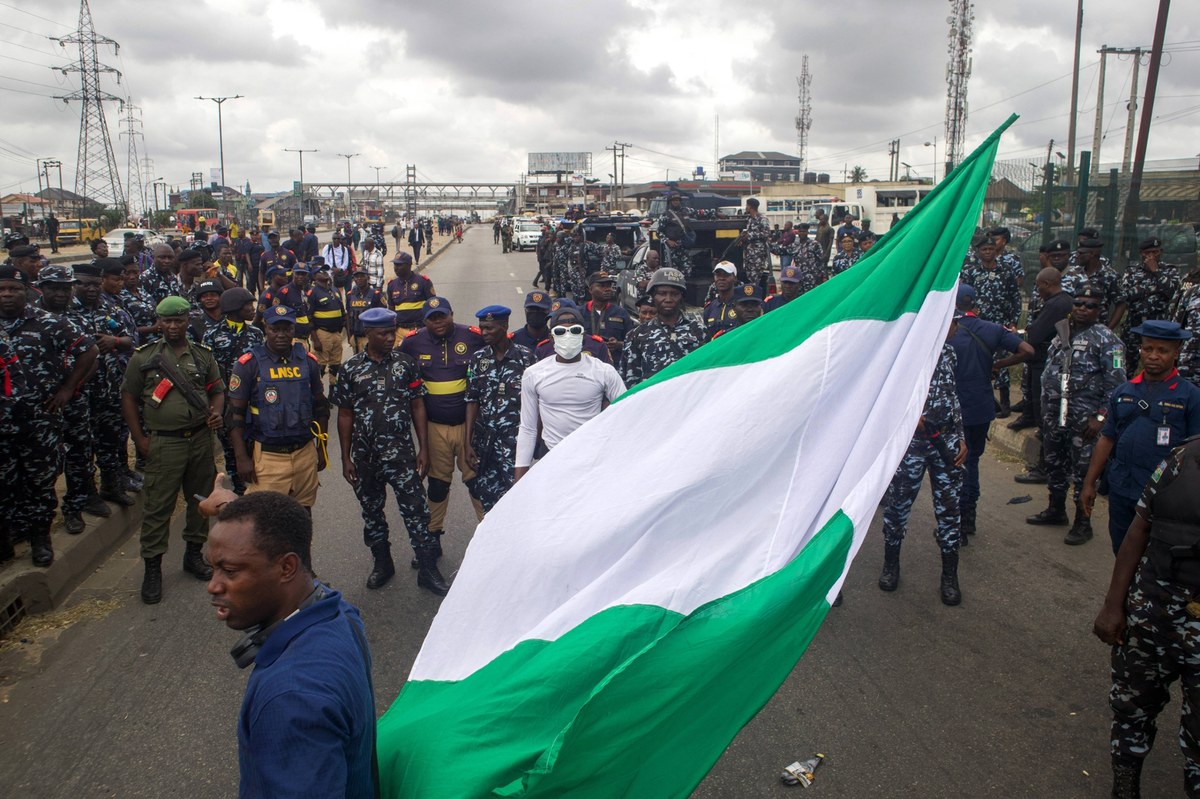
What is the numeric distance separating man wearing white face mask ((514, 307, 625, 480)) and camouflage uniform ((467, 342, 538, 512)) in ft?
1.64

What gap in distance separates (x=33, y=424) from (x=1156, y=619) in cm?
663

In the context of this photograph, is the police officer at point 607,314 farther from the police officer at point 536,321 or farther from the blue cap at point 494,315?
the blue cap at point 494,315

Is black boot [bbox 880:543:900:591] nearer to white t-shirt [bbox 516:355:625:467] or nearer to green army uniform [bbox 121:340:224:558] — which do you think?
white t-shirt [bbox 516:355:625:467]

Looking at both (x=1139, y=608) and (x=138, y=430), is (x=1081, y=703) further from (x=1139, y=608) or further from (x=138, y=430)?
(x=138, y=430)

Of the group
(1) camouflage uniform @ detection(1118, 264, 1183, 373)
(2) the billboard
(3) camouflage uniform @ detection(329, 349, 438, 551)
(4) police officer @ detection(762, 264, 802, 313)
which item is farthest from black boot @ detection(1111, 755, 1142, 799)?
(2) the billboard

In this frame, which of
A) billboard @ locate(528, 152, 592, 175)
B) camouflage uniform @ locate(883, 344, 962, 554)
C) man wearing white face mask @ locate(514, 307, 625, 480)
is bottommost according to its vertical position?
camouflage uniform @ locate(883, 344, 962, 554)

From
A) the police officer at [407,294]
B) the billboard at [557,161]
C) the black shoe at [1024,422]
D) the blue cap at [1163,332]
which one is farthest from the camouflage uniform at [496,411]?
the billboard at [557,161]

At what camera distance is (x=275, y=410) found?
5738 millimetres

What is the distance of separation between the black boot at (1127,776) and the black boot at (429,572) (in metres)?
3.96

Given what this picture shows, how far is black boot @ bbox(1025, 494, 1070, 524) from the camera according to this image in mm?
6879

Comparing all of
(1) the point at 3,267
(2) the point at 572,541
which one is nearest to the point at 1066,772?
(2) the point at 572,541

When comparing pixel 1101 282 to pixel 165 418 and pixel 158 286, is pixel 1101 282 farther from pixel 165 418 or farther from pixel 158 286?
pixel 158 286

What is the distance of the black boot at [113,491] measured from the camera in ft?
23.8

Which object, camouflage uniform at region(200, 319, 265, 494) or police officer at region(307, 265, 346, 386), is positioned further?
police officer at region(307, 265, 346, 386)
